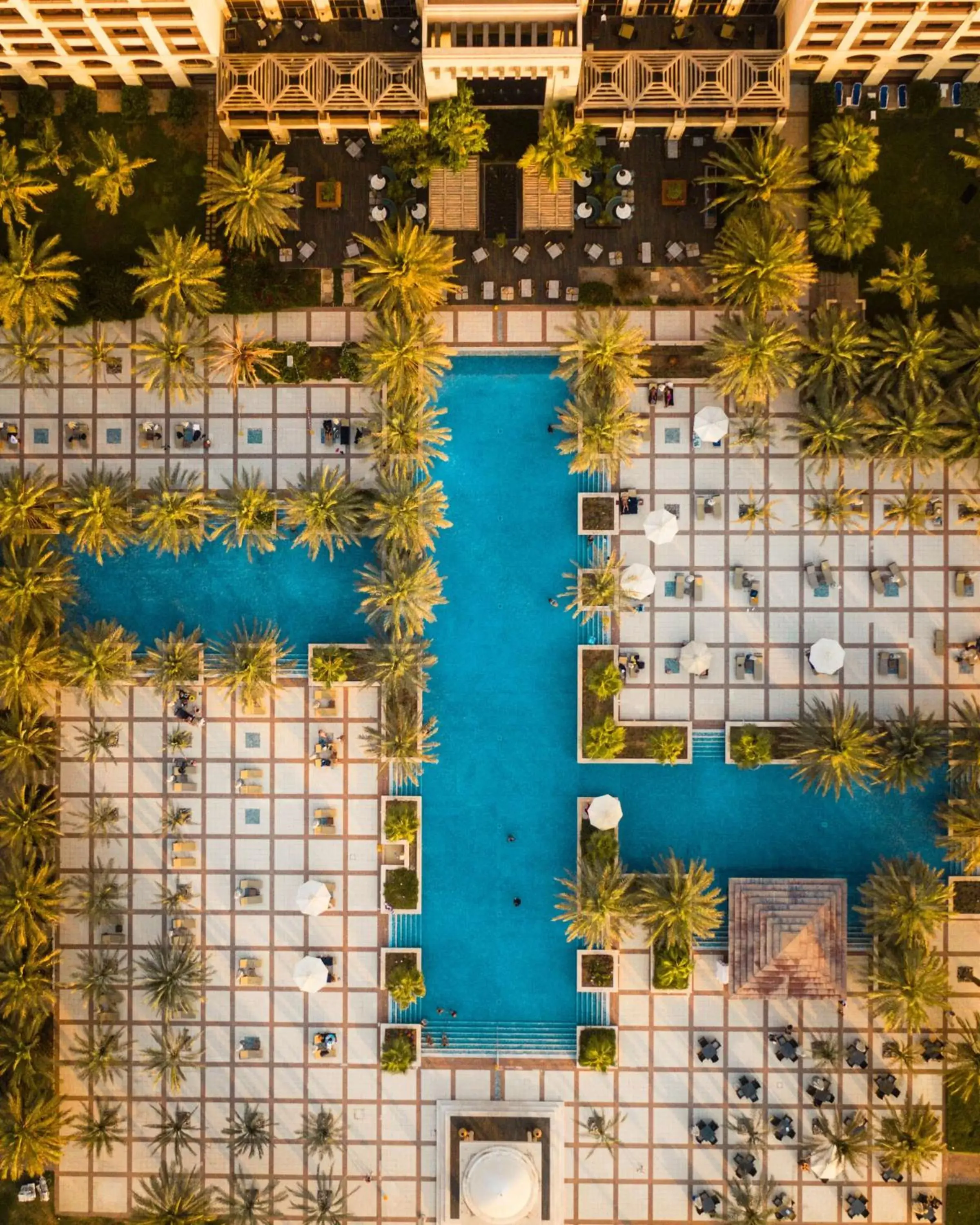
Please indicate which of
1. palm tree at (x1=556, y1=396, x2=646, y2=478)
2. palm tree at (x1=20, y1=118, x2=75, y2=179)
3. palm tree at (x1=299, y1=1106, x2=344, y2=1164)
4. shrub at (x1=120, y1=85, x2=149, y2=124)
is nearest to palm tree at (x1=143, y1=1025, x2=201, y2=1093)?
palm tree at (x1=299, y1=1106, x2=344, y2=1164)

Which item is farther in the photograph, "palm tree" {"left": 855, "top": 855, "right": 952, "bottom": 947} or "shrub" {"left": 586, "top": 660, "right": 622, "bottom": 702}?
"shrub" {"left": 586, "top": 660, "right": 622, "bottom": 702}

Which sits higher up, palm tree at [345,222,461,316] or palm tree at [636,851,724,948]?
palm tree at [345,222,461,316]

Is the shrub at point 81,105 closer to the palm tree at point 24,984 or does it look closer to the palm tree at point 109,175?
the palm tree at point 109,175

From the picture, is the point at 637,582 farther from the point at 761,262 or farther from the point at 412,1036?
the point at 412,1036

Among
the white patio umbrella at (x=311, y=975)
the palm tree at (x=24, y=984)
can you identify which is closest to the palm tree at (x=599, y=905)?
the white patio umbrella at (x=311, y=975)

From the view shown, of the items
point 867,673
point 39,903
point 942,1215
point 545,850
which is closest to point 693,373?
point 867,673

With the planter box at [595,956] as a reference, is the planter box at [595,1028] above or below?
below

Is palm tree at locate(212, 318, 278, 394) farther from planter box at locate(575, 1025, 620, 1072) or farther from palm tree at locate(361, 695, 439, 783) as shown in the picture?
planter box at locate(575, 1025, 620, 1072)
